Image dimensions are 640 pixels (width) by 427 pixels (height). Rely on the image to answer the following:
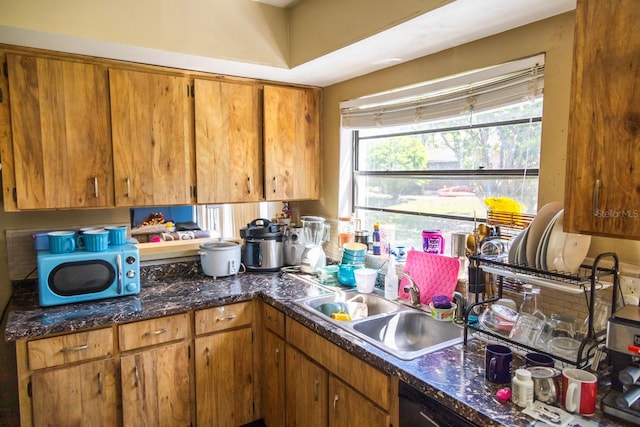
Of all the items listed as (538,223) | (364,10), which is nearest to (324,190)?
(364,10)

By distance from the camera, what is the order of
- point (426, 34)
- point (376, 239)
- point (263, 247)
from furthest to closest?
1. point (263, 247)
2. point (376, 239)
3. point (426, 34)

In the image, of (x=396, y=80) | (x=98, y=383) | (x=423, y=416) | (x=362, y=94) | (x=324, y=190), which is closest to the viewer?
(x=423, y=416)

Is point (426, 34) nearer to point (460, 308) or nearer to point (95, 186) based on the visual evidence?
point (460, 308)

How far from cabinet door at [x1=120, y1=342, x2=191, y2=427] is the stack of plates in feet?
5.77

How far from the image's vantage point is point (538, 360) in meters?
1.40

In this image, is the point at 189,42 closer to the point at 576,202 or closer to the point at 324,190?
the point at 324,190

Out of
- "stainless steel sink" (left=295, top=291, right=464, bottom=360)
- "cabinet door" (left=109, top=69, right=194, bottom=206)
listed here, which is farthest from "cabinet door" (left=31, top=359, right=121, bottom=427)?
"stainless steel sink" (left=295, top=291, right=464, bottom=360)

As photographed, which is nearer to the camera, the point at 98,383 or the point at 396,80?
the point at 98,383

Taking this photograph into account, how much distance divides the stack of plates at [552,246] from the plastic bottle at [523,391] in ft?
1.25

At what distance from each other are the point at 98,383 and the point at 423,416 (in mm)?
1564

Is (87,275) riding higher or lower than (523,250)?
lower

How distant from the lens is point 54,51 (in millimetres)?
2150

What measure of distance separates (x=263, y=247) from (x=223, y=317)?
0.60 meters

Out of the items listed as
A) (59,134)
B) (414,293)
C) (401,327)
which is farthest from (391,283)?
(59,134)
